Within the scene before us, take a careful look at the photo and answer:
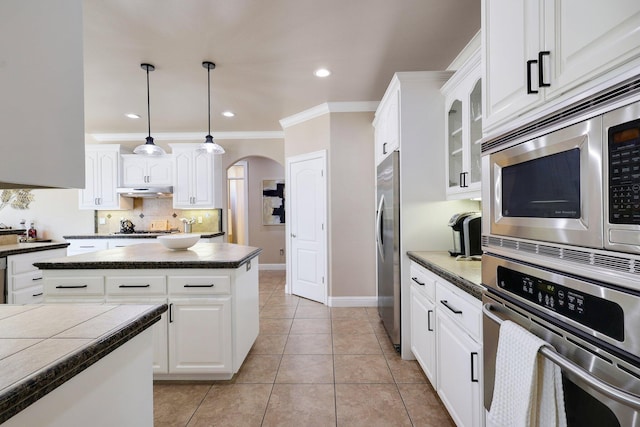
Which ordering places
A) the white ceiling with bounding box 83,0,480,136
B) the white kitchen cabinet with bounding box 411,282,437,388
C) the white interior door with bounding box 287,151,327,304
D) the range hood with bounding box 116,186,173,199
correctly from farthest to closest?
the range hood with bounding box 116,186,173,199 < the white interior door with bounding box 287,151,327,304 < the white ceiling with bounding box 83,0,480,136 < the white kitchen cabinet with bounding box 411,282,437,388

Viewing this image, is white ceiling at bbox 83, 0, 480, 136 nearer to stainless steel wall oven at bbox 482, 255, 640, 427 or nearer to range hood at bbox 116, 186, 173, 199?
range hood at bbox 116, 186, 173, 199

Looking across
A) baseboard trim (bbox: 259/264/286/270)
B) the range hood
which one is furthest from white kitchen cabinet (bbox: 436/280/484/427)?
baseboard trim (bbox: 259/264/286/270)

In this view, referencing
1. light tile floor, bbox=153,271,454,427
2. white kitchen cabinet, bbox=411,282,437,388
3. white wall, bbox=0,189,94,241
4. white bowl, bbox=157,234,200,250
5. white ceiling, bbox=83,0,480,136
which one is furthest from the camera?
white wall, bbox=0,189,94,241

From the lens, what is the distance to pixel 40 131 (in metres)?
0.68

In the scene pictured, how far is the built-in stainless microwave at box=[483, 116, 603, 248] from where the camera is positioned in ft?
2.48

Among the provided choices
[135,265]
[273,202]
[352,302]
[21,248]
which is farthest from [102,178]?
[352,302]

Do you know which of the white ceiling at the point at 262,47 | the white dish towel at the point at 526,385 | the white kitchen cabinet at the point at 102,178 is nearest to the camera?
the white dish towel at the point at 526,385

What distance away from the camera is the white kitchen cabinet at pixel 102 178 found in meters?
5.06

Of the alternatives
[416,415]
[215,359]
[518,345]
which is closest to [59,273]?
[215,359]

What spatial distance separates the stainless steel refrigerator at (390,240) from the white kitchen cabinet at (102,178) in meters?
A: 4.43

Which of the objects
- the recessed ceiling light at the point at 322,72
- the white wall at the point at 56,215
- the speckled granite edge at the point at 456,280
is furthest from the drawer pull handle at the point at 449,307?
the white wall at the point at 56,215

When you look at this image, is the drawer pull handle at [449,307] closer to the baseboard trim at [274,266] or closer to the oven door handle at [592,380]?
the oven door handle at [592,380]

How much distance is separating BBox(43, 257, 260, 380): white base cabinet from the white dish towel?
5.58ft

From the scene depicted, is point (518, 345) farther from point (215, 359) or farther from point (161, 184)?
point (161, 184)
